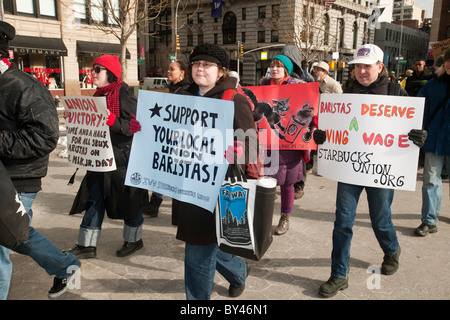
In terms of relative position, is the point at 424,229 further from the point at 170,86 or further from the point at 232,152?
the point at 170,86

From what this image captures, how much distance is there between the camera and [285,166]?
4625 millimetres

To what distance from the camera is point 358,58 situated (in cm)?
317

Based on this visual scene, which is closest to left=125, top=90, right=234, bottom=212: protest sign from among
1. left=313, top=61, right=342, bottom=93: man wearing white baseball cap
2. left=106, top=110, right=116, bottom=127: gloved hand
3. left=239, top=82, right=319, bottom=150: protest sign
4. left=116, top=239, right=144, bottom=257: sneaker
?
left=106, top=110, right=116, bottom=127: gloved hand

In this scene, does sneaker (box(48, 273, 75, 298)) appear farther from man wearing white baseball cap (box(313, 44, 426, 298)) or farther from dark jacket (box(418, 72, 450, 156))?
dark jacket (box(418, 72, 450, 156))

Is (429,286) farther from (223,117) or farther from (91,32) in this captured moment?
(91,32)

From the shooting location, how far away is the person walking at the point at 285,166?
4.59 meters

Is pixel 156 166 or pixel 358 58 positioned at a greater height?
pixel 358 58

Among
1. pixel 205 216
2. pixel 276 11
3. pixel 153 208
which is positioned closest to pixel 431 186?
pixel 205 216

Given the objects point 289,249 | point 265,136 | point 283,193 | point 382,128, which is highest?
point 382,128

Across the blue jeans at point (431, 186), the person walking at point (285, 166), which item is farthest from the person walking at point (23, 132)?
the blue jeans at point (431, 186)

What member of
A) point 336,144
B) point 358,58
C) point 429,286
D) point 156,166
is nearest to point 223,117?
point 156,166

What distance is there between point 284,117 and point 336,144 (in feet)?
4.86

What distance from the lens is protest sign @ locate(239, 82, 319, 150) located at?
14.8ft

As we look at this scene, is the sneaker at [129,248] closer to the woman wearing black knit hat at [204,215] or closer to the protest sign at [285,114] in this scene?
the woman wearing black knit hat at [204,215]
